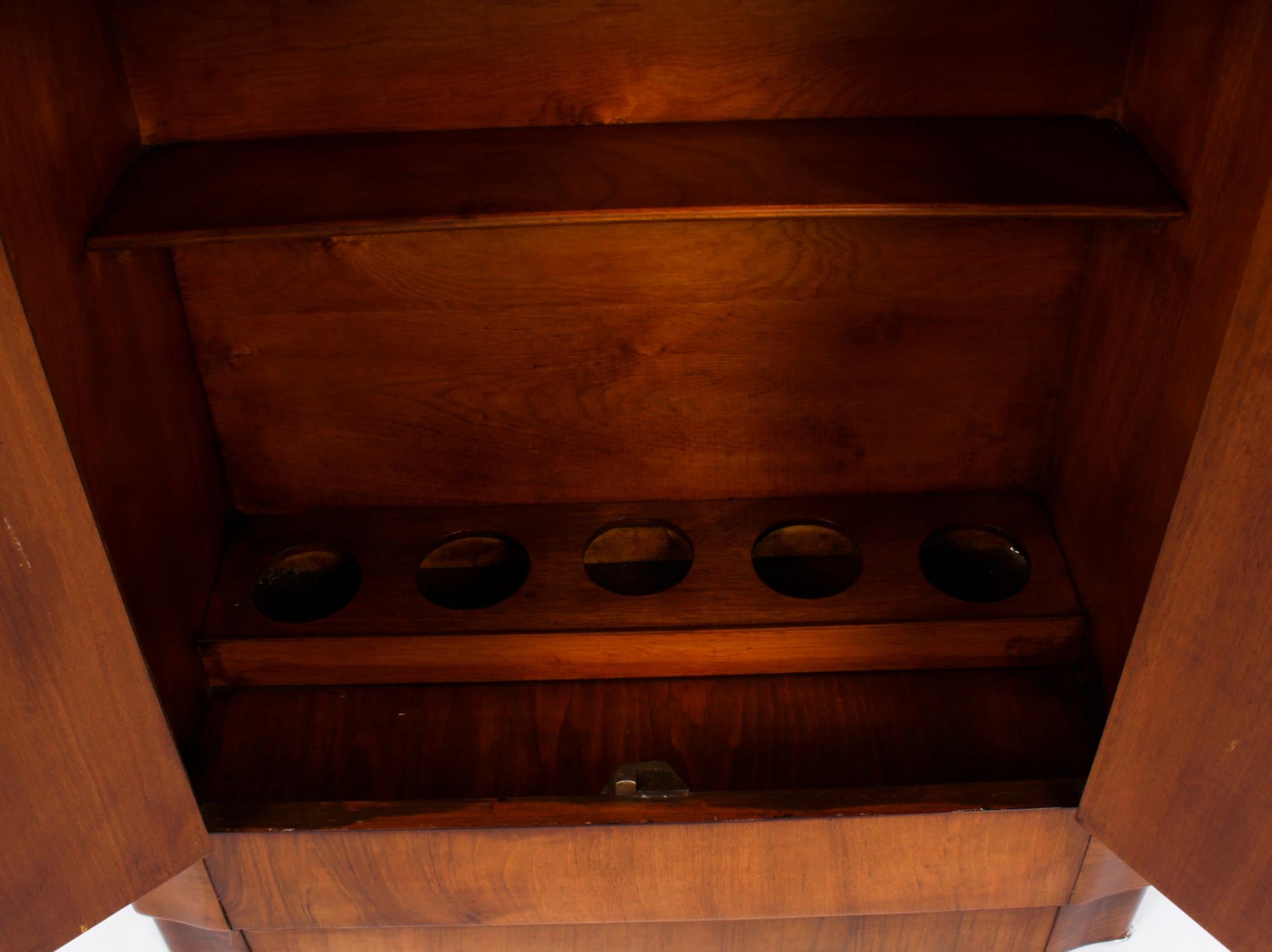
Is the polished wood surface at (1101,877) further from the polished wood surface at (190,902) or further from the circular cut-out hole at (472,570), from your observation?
the polished wood surface at (190,902)

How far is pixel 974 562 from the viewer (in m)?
1.76

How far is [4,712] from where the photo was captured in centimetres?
111

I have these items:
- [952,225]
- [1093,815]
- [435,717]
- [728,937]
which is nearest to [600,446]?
[435,717]

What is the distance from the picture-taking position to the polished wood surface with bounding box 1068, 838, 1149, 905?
4.66ft

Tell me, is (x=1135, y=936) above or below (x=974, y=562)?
below

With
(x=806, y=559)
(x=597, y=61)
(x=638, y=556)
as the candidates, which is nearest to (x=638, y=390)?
(x=638, y=556)

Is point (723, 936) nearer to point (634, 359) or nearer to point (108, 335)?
point (634, 359)

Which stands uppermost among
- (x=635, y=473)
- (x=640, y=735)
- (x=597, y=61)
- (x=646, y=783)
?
(x=597, y=61)

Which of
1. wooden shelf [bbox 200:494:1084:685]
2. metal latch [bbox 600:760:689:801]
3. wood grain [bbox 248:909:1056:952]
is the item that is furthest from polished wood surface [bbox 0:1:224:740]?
metal latch [bbox 600:760:689:801]

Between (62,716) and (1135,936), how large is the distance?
1.51 meters

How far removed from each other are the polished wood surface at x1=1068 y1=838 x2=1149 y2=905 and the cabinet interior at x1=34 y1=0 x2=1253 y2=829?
0.40 ft

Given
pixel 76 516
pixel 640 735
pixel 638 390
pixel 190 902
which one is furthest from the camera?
pixel 638 390

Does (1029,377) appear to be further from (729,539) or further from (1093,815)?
(1093,815)

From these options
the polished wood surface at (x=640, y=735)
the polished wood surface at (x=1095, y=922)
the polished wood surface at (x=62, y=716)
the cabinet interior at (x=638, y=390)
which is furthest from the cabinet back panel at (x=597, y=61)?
the polished wood surface at (x=1095, y=922)
